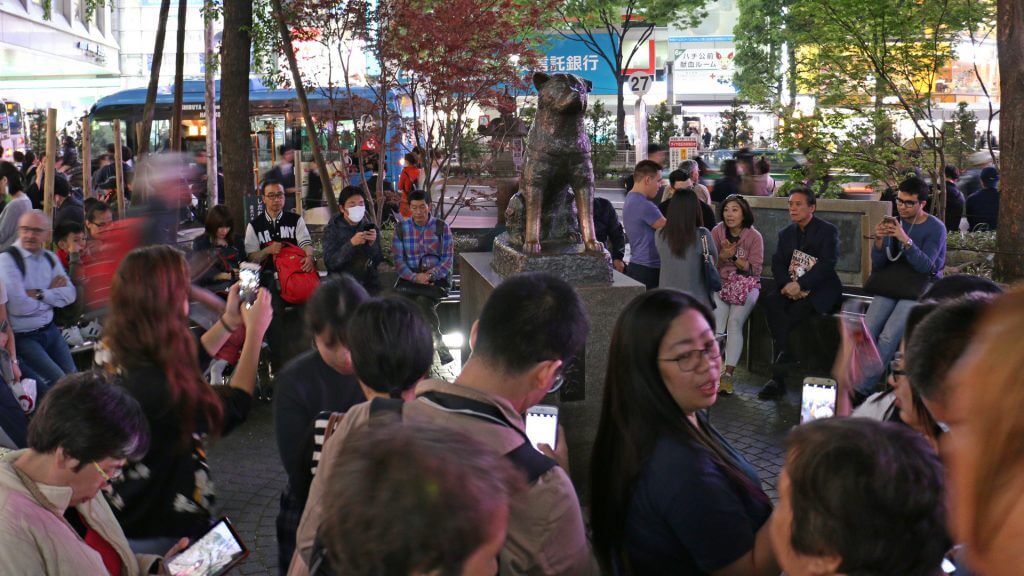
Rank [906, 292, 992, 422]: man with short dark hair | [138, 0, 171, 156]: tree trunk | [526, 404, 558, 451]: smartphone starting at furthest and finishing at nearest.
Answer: [138, 0, 171, 156]: tree trunk < [526, 404, 558, 451]: smartphone < [906, 292, 992, 422]: man with short dark hair

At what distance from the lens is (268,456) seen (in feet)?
22.7

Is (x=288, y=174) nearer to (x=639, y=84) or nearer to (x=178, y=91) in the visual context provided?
(x=178, y=91)

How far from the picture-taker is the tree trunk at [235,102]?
12242 millimetres

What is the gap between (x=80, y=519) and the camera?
113 inches

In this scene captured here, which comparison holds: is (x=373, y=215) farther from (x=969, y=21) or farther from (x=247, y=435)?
(x=969, y=21)

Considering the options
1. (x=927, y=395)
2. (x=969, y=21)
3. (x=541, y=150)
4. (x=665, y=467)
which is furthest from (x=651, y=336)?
(x=969, y=21)

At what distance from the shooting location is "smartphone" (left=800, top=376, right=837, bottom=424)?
12.3ft

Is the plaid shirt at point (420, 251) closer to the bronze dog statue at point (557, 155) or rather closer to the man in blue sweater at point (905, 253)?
the bronze dog statue at point (557, 155)

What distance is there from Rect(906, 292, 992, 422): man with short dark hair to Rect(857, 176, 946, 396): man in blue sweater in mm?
4708

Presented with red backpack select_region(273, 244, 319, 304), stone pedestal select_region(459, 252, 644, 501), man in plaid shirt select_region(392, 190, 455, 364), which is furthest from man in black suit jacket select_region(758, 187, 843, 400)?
red backpack select_region(273, 244, 319, 304)

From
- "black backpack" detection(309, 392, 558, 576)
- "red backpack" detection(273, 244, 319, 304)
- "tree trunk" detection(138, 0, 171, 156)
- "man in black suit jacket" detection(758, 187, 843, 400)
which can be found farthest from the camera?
"tree trunk" detection(138, 0, 171, 156)

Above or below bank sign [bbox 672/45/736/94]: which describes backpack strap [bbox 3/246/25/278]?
below

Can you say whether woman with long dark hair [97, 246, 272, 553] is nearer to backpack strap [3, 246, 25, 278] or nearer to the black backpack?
the black backpack

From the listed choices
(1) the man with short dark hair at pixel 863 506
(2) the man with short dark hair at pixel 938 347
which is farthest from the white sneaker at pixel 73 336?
(1) the man with short dark hair at pixel 863 506
